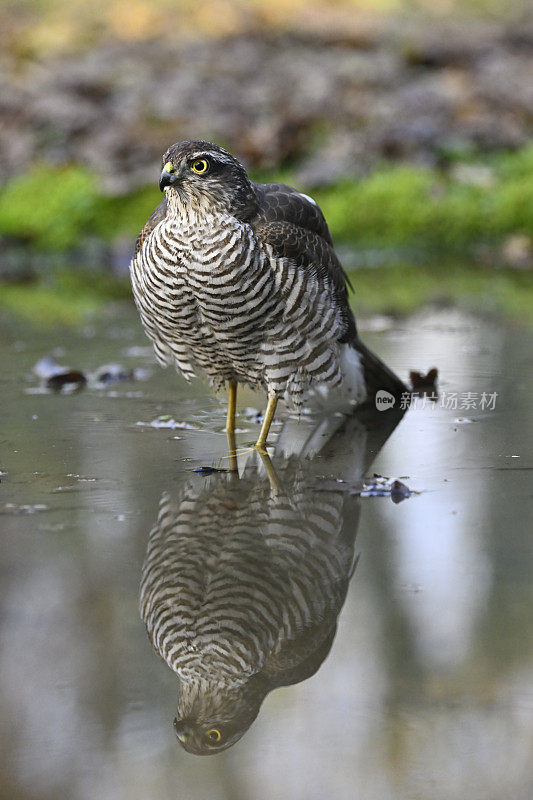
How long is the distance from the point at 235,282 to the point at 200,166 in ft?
1.52

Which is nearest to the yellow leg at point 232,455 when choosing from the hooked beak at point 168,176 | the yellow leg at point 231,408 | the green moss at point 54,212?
the yellow leg at point 231,408

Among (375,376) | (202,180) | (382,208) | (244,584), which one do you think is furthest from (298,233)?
(382,208)

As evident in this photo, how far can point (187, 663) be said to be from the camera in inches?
91.0

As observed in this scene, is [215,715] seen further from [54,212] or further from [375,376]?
[54,212]

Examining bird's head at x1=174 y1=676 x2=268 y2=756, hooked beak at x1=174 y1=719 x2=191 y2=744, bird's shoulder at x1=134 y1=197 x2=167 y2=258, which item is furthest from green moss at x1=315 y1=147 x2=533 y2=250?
hooked beak at x1=174 y1=719 x2=191 y2=744

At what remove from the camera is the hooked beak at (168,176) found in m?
3.86

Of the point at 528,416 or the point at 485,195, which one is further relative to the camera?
the point at 485,195

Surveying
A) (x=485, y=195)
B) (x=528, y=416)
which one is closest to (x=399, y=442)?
(x=528, y=416)

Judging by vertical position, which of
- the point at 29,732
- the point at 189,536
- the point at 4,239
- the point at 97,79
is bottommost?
the point at 29,732

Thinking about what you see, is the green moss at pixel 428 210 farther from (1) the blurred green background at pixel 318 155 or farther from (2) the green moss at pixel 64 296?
(2) the green moss at pixel 64 296

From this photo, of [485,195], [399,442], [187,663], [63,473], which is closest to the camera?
[187,663]

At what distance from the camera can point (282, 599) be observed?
102 inches

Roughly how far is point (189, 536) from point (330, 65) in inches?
448

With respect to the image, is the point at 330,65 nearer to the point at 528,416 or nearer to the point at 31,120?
the point at 31,120
